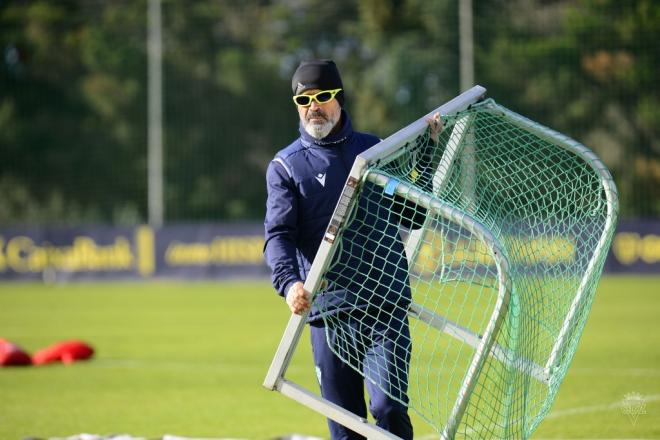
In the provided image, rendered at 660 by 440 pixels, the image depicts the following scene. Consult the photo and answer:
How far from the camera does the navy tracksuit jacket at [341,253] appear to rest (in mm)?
5918

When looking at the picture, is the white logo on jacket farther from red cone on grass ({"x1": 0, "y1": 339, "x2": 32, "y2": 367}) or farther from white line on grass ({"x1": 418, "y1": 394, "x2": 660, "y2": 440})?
red cone on grass ({"x1": 0, "y1": 339, "x2": 32, "y2": 367})

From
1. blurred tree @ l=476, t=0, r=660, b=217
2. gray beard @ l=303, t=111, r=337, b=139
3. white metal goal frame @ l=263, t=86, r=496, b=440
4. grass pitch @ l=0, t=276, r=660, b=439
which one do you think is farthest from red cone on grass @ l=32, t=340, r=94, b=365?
blurred tree @ l=476, t=0, r=660, b=217

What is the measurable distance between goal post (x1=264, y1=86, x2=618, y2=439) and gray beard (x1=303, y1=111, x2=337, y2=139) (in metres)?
0.43

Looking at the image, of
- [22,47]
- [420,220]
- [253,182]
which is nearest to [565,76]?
[253,182]

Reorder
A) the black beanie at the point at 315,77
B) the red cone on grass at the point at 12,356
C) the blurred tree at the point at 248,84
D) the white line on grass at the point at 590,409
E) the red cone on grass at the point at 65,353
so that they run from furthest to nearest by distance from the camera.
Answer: the blurred tree at the point at 248,84
the red cone on grass at the point at 65,353
the red cone on grass at the point at 12,356
the white line on grass at the point at 590,409
the black beanie at the point at 315,77

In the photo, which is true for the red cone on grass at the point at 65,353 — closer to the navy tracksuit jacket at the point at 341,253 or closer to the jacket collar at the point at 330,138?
the navy tracksuit jacket at the point at 341,253

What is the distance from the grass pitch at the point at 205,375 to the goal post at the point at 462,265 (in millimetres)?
2177

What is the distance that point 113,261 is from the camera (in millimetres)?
28812

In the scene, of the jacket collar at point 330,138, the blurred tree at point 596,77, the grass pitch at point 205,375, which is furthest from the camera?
the blurred tree at point 596,77

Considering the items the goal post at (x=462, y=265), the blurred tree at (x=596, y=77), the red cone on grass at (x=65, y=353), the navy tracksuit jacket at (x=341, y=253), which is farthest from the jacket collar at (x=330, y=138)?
the blurred tree at (x=596, y=77)

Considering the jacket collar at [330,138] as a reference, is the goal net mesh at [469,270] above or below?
below

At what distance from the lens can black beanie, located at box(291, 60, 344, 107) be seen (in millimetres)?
6012

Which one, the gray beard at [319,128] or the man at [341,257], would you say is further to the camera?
the gray beard at [319,128]

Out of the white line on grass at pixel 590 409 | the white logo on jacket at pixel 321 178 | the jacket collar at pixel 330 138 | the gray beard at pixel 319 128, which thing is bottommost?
the white line on grass at pixel 590 409
